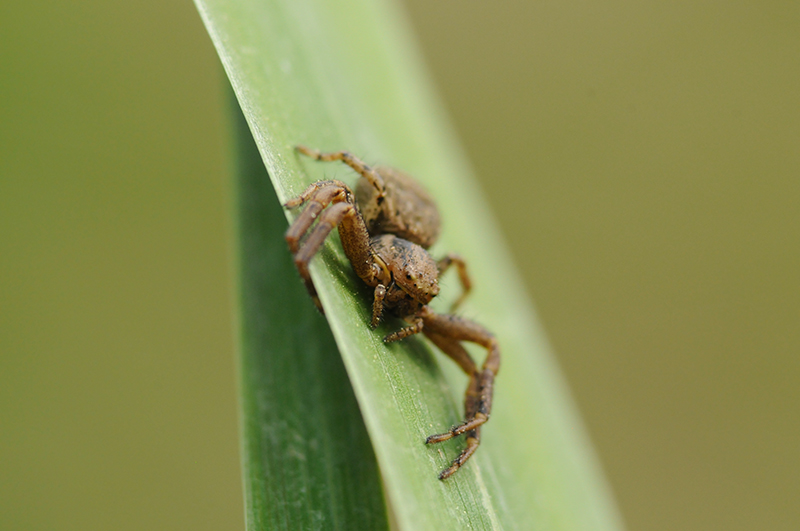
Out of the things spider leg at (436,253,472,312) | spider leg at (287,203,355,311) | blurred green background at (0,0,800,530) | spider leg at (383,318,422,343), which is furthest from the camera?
blurred green background at (0,0,800,530)

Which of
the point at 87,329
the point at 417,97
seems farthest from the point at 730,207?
the point at 87,329

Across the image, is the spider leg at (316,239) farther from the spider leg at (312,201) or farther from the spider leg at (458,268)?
the spider leg at (458,268)

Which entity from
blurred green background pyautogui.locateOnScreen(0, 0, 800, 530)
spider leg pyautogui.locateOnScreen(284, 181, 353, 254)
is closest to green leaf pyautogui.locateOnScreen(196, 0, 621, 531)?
spider leg pyautogui.locateOnScreen(284, 181, 353, 254)

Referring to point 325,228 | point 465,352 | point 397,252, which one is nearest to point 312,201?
point 325,228

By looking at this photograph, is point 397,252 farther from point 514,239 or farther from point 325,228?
point 514,239

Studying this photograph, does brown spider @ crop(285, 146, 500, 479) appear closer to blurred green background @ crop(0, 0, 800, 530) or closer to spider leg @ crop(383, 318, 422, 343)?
spider leg @ crop(383, 318, 422, 343)
